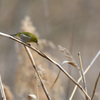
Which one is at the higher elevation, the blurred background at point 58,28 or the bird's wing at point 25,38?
the bird's wing at point 25,38

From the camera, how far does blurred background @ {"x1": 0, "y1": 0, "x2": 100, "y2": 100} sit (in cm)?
321

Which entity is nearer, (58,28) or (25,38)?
Answer: (25,38)

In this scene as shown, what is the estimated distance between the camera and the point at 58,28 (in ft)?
17.2

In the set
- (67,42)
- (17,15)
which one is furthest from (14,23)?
(67,42)

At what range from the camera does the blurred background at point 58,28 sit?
321cm

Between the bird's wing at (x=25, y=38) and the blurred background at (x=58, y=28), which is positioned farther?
the blurred background at (x=58, y=28)

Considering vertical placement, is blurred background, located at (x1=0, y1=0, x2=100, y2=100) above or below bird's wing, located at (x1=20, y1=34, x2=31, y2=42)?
below

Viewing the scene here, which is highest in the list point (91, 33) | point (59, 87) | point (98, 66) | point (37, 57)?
point (37, 57)

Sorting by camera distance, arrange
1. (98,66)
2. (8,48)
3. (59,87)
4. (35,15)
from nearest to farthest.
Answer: (59,87) → (98,66) → (8,48) → (35,15)

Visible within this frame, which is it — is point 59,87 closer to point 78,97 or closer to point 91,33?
point 78,97

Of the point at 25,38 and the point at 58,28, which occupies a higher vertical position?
the point at 25,38

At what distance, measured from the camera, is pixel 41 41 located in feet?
7.13

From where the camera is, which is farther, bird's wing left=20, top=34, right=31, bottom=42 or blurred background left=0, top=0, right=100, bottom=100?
blurred background left=0, top=0, right=100, bottom=100

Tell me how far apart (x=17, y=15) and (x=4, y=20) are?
0.27 m
